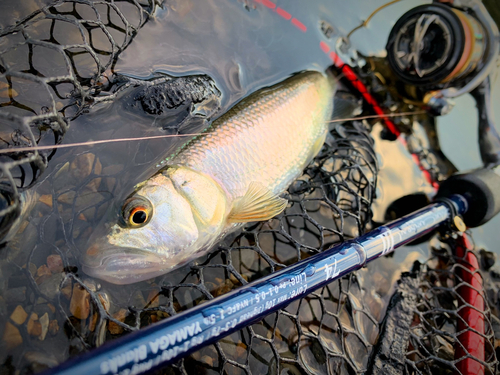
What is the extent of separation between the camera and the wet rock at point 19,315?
1405mm

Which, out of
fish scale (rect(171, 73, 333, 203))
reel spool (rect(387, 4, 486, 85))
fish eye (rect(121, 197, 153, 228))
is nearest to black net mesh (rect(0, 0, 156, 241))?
fish eye (rect(121, 197, 153, 228))

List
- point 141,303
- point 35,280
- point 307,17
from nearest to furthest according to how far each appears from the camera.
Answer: point 35,280
point 141,303
point 307,17

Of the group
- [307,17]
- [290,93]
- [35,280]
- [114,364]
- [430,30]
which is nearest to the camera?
[114,364]

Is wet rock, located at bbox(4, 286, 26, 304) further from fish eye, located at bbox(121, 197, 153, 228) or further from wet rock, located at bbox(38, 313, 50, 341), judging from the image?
fish eye, located at bbox(121, 197, 153, 228)

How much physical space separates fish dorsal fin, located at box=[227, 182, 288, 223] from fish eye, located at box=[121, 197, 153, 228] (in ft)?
1.66

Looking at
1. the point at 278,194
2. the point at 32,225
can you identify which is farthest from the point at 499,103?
the point at 32,225

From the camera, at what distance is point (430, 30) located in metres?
2.37

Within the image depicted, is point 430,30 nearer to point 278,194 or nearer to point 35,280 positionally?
point 278,194

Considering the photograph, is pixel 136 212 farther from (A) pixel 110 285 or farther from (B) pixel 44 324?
(B) pixel 44 324

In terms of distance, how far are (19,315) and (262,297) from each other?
3.77 feet

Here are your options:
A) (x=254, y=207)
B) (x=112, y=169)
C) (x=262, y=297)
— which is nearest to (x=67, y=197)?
(x=112, y=169)

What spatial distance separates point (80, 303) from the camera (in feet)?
4.93

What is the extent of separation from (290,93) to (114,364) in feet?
6.28

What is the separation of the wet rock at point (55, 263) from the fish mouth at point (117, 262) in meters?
0.15
